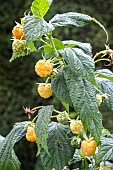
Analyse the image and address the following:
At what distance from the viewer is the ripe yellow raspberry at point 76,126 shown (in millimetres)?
789

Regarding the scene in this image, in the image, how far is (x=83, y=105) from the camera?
0.76 meters

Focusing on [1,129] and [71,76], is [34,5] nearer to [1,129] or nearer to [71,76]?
[71,76]

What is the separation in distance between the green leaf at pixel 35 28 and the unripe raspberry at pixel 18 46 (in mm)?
38

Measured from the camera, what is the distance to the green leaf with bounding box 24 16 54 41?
2.41 ft

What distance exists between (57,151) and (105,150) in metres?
0.08

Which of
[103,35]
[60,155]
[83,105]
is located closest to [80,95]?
[83,105]

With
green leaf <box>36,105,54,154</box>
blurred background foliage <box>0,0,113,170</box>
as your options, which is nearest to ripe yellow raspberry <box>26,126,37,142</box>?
green leaf <box>36,105,54,154</box>

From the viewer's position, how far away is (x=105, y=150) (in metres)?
0.84

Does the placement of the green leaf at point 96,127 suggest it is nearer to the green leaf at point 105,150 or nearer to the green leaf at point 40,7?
the green leaf at point 105,150

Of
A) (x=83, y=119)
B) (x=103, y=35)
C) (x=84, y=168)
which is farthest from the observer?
(x=103, y=35)

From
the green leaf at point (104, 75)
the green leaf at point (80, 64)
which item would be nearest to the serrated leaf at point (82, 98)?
the green leaf at point (80, 64)

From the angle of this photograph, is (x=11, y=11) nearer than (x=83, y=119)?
No

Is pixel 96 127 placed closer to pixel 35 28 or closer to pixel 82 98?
pixel 82 98

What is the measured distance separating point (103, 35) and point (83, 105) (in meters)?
1.76
